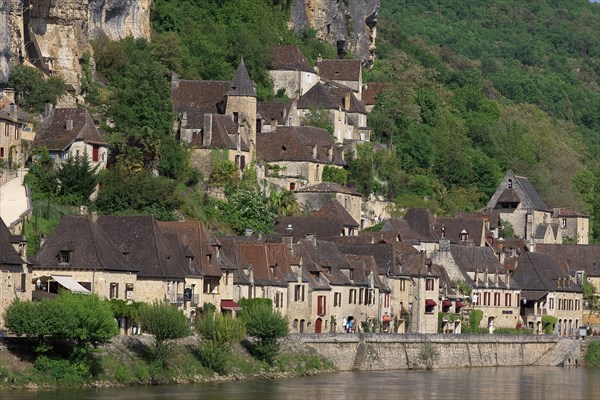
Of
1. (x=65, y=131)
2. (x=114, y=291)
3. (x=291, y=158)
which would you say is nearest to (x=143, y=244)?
(x=114, y=291)

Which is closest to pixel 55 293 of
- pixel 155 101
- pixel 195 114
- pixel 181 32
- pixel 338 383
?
pixel 338 383

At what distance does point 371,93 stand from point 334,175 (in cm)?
2410

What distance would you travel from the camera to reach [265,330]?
3634 inches

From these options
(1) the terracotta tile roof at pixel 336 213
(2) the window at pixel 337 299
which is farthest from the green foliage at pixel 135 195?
(1) the terracotta tile roof at pixel 336 213

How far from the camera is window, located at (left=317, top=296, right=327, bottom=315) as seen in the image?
107250 mm

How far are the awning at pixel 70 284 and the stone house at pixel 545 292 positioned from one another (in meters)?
49.1

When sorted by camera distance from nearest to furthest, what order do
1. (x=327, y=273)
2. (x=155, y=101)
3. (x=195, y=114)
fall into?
(x=327, y=273) → (x=155, y=101) → (x=195, y=114)

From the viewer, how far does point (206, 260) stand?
320 feet

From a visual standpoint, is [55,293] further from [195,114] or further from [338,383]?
[195,114]

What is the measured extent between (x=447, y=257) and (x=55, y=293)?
41.8 metres

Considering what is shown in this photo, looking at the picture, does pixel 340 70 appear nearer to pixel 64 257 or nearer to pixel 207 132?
pixel 207 132

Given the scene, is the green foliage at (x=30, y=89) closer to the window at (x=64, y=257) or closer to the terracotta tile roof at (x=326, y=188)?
the terracotta tile roof at (x=326, y=188)

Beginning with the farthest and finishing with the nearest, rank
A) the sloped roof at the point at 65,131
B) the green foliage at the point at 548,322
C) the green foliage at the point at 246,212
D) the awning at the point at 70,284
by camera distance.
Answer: the green foliage at the point at 548,322 < the green foliage at the point at 246,212 < the sloped roof at the point at 65,131 < the awning at the point at 70,284

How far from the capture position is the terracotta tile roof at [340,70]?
15338 cm
